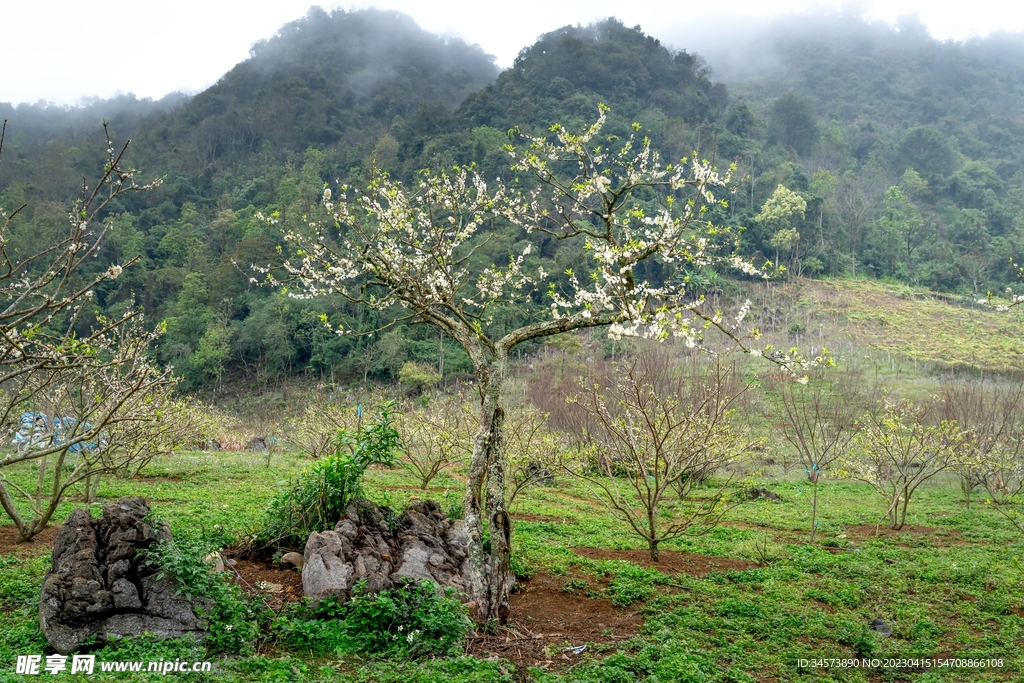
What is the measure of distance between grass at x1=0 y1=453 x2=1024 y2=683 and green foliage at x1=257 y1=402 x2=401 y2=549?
76 centimetres

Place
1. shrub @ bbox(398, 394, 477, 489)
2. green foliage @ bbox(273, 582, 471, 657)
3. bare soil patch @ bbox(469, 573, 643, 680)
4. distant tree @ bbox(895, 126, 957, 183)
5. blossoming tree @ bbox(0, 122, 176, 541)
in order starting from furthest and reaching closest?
distant tree @ bbox(895, 126, 957, 183) → shrub @ bbox(398, 394, 477, 489) → bare soil patch @ bbox(469, 573, 643, 680) → green foliage @ bbox(273, 582, 471, 657) → blossoming tree @ bbox(0, 122, 176, 541)

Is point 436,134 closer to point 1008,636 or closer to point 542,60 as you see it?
point 542,60

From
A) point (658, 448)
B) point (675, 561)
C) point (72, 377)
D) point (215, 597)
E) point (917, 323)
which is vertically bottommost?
point (675, 561)

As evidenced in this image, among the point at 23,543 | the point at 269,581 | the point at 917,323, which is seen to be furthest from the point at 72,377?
the point at 917,323

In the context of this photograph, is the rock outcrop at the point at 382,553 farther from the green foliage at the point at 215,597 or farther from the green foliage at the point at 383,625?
the green foliage at the point at 215,597

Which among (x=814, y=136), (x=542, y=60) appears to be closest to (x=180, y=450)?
(x=542, y=60)

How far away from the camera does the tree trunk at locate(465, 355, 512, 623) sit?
21.4ft

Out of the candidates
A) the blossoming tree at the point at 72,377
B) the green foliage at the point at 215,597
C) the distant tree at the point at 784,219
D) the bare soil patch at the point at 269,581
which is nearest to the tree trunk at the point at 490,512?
the bare soil patch at the point at 269,581

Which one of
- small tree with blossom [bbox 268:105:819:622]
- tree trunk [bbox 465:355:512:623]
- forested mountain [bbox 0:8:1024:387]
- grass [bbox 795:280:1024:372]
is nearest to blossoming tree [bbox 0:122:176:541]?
small tree with blossom [bbox 268:105:819:622]

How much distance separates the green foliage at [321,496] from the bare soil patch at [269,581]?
42 cm

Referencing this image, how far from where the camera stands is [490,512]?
6664 mm

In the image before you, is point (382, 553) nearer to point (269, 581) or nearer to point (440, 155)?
point (269, 581)

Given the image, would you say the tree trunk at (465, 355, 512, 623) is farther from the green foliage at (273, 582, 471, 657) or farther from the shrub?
the shrub

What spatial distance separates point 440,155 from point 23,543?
56637mm
